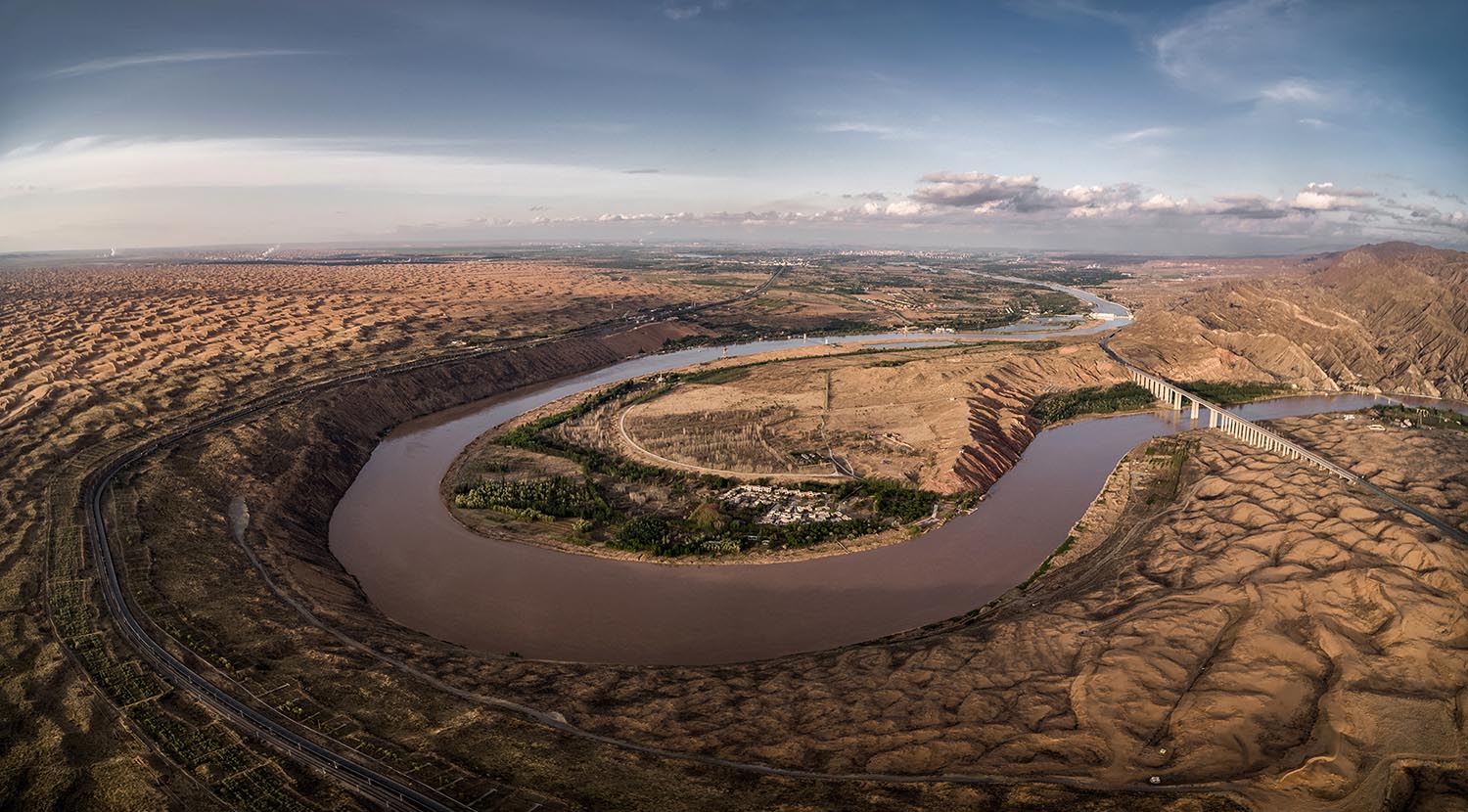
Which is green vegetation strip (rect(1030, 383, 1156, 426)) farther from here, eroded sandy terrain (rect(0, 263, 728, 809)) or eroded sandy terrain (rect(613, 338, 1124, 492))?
eroded sandy terrain (rect(0, 263, 728, 809))

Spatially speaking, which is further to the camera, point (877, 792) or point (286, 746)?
point (286, 746)

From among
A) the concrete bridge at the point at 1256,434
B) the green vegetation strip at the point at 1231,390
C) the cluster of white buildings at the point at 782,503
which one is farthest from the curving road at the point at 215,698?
the green vegetation strip at the point at 1231,390

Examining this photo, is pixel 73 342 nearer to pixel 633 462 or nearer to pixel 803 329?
pixel 633 462

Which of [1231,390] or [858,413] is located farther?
[1231,390]

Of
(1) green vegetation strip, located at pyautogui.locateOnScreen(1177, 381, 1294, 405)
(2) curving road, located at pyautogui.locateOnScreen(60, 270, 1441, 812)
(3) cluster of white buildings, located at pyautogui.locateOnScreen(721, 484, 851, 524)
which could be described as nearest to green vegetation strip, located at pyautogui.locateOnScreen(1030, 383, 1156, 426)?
(1) green vegetation strip, located at pyautogui.locateOnScreen(1177, 381, 1294, 405)

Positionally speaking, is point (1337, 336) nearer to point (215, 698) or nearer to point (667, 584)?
point (667, 584)

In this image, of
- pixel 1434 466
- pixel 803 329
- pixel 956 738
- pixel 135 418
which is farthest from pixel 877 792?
pixel 803 329

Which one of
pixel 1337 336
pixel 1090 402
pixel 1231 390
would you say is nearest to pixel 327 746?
pixel 1090 402
